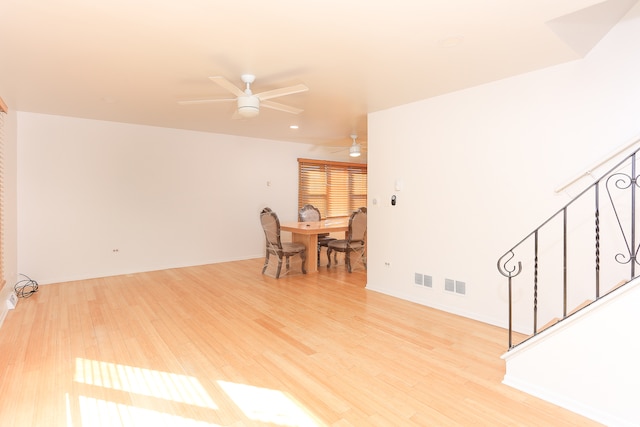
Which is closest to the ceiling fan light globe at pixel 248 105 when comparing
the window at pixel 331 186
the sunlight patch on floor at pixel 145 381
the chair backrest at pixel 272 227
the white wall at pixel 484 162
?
the white wall at pixel 484 162

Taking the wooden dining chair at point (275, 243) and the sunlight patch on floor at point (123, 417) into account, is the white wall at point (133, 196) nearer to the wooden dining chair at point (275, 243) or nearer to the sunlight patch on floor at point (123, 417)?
the wooden dining chair at point (275, 243)

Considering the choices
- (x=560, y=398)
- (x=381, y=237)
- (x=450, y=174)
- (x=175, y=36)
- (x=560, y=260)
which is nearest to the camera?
(x=560, y=398)

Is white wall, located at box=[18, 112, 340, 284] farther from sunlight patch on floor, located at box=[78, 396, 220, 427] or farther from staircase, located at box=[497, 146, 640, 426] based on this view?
staircase, located at box=[497, 146, 640, 426]

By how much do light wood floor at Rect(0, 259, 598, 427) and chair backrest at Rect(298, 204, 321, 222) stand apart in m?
2.80

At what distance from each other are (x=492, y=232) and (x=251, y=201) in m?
4.68

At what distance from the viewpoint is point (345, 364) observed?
248 centimetres

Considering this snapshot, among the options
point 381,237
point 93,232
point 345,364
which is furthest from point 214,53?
point 93,232

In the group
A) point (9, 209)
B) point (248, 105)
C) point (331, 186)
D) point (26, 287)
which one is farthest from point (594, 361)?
point (331, 186)

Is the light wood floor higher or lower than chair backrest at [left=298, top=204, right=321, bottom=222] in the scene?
lower

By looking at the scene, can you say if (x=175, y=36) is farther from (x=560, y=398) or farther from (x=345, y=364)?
(x=560, y=398)

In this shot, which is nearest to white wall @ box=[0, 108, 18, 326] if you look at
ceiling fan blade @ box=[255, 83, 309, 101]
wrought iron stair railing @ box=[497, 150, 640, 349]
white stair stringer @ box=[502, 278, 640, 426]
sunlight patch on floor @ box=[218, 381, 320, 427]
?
sunlight patch on floor @ box=[218, 381, 320, 427]

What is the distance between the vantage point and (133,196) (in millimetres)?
5398

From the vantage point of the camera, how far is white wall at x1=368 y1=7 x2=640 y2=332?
261 cm

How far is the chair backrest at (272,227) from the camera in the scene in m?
4.85
